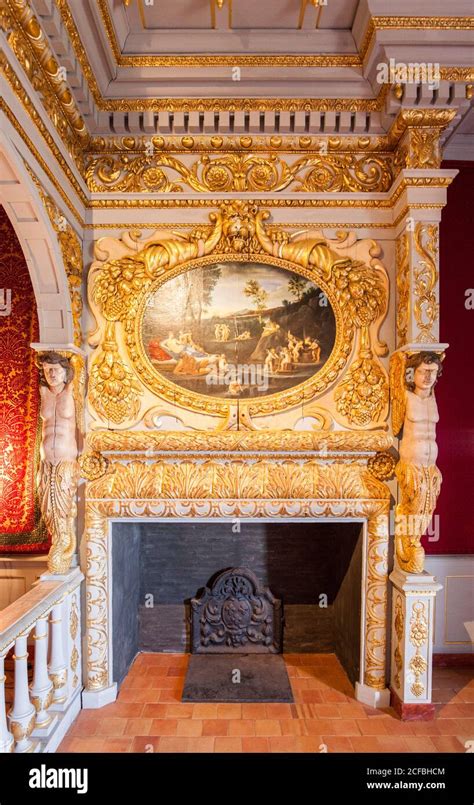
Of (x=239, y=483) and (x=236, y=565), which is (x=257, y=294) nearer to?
(x=239, y=483)

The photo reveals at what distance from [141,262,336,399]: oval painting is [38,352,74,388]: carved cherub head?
1.95 ft

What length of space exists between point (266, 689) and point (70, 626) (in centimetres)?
152

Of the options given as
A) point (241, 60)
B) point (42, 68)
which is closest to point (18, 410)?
point (42, 68)

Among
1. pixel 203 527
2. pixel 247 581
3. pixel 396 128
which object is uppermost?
pixel 396 128

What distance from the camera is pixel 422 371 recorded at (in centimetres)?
306

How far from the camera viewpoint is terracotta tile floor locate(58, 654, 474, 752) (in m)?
2.85

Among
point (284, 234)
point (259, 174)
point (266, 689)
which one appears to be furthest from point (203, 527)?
point (259, 174)

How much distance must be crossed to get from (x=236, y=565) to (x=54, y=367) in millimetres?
2322

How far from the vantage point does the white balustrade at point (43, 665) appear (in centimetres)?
241

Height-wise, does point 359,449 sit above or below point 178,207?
below

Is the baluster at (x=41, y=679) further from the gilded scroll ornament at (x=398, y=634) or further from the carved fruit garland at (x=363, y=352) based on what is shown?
the carved fruit garland at (x=363, y=352)

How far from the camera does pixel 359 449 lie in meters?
3.25

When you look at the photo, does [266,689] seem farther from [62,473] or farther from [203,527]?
[62,473]

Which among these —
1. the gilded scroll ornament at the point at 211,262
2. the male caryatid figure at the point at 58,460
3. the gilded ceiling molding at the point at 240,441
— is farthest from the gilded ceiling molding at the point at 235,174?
the gilded ceiling molding at the point at 240,441
